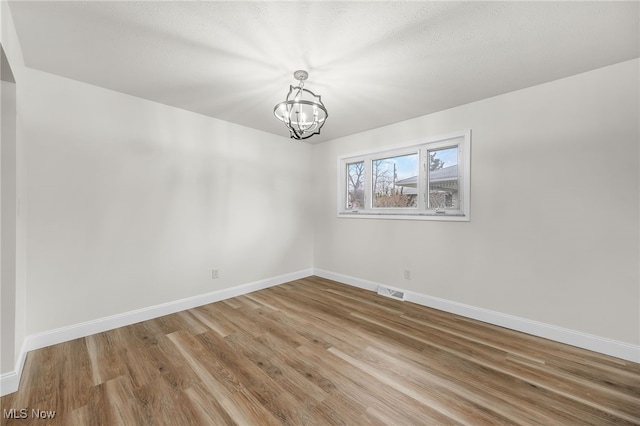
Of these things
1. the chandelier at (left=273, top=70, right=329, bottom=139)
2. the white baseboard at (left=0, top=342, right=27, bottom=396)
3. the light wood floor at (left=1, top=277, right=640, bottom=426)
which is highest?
the chandelier at (left=273, top=70, right=329, bottom=139)

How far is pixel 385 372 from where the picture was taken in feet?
6.27

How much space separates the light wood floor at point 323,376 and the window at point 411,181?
A: 1406 mm

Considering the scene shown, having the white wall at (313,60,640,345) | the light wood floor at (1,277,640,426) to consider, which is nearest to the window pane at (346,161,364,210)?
the white wall at (313,60,640,345)

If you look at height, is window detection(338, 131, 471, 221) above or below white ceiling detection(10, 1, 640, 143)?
below

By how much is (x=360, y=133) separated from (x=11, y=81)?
3603 mm

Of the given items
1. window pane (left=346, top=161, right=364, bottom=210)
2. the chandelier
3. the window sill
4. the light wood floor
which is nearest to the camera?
the light wood floor

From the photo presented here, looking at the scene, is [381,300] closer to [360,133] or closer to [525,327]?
[525,327]

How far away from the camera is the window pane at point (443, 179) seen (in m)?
3.07

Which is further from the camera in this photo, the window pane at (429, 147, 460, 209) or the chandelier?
the window pane at (429, 147, 460, 209)

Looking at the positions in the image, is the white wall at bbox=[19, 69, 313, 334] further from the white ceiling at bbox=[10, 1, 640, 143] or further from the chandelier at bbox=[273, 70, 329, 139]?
the chandelier at bbox=[273, 70, 329, 139]

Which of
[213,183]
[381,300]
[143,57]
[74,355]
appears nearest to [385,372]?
[381,300]

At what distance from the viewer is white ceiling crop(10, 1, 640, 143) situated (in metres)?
1.56

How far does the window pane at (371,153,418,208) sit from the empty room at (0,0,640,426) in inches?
1.8

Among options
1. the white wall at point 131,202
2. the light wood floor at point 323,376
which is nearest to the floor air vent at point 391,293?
the light wood floor at point 323,376
